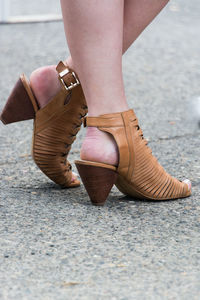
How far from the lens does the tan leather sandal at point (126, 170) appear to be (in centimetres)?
155

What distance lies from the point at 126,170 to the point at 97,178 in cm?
9

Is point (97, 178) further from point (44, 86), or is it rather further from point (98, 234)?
point (44, 86)

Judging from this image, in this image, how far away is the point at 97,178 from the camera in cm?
154

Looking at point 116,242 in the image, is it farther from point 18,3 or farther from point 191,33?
point 18,3

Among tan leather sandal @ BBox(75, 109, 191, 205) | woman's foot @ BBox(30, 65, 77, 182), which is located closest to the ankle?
woman's foot @ BBox(30, 65, 77, 182)

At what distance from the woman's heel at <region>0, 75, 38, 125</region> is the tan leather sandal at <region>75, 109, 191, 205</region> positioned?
0.22 metres

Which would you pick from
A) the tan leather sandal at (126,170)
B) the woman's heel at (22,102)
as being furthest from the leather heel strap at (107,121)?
the woman's heel at (22,102)

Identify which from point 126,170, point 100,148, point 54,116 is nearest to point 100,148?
point 100,148

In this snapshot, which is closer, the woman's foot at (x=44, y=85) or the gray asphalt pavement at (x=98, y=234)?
the gray asphalt pavement at (x=98, y=234)

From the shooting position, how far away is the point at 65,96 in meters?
1.66

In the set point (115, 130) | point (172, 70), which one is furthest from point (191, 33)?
point (115, 130)

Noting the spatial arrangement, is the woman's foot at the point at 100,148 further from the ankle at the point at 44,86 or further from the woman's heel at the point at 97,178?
the ankle at the point at 44,86

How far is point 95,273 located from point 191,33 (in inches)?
149

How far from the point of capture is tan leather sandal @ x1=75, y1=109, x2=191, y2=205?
60.9 inches
